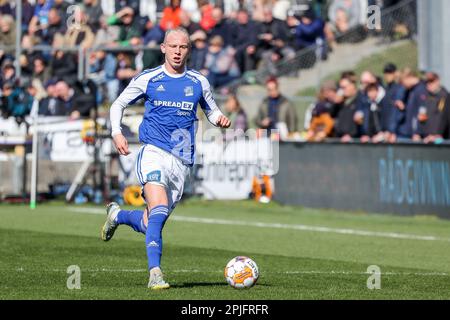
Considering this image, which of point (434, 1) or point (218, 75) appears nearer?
point (434, 1)

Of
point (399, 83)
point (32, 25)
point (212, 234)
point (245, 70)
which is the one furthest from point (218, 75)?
point (212, 234)

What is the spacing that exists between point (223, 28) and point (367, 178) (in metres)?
9.21

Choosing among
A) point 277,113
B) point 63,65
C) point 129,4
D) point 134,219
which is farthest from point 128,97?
point 129,4

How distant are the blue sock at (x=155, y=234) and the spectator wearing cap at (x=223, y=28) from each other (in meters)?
19.9

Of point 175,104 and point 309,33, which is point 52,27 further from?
point 175,104

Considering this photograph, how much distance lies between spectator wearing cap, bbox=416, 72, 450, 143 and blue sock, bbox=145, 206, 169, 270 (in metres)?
12.1

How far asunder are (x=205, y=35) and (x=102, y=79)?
2.73 meters

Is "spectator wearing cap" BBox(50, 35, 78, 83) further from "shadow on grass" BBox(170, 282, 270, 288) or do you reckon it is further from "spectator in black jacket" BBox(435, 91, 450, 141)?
"shadow on grass" BBox(170, 282, 270, 288)

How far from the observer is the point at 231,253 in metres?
16.7

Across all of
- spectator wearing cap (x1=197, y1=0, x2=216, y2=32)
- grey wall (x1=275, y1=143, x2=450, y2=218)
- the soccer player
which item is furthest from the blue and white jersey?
spectator wearing cap (x1=197, y1=0, x2=216, y2=32)

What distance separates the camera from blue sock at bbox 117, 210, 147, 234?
12.9 m

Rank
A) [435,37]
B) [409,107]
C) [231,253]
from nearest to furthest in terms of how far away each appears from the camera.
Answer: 1. [231,253]
2. [409,107]
3. [435,37]

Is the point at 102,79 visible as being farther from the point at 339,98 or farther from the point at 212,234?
the point at 212,234

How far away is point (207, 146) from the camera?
2781 cm
